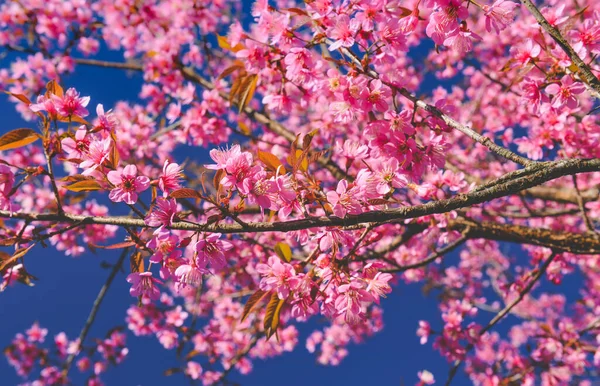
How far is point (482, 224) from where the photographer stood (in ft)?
9.09

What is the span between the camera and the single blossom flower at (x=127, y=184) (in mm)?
1375

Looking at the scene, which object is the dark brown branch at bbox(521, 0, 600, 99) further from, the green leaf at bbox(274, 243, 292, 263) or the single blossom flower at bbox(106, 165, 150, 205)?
the single blossom flower at bbox(106, 165, 150, 205)

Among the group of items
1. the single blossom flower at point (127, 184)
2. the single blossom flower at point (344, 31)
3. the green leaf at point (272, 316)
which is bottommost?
the green leaf at point (272, 316)

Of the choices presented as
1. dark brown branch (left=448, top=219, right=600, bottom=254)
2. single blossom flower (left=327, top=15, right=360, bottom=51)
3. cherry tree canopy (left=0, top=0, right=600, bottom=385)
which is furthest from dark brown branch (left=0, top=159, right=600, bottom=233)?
dark brown branch (left=448, top=219, right=600, bottom=254)

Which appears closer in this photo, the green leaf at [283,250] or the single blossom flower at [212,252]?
the single blossom flower at [212,252]

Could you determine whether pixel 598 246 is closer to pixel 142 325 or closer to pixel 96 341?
pixel 142 325

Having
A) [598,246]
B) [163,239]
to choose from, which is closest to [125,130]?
[163,239]

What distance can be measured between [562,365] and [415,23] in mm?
3365

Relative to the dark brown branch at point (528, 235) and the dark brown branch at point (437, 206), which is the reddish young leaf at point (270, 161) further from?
the dark brown branch at point (528, 235)

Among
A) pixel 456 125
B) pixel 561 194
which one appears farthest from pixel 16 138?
pixel 561 194

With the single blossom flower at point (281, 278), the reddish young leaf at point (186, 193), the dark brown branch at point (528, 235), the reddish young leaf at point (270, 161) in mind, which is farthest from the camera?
the dark brown branch at point (528, 235)

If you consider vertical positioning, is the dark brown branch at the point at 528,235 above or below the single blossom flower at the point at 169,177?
above

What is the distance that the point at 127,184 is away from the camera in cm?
141

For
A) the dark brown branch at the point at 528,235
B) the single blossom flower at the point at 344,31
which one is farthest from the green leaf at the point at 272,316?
the dark brown branch at the point at 528,235
